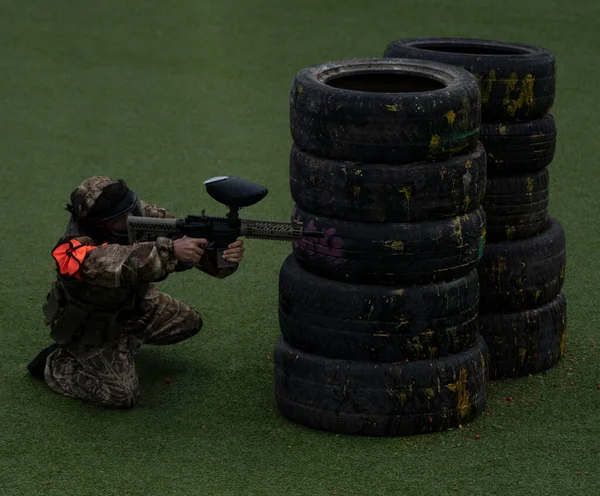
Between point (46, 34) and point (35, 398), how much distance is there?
7.24 m

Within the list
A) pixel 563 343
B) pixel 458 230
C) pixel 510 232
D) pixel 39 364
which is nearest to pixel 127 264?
pixel 39 364

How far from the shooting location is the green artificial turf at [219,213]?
450 centimetres

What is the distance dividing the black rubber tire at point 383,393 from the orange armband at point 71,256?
3.13 feet

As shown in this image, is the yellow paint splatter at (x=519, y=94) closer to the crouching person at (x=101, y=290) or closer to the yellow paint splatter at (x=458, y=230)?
the yellow paint splatter at (x=458, y=230)

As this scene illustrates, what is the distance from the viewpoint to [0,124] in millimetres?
9195

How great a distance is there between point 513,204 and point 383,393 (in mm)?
1151

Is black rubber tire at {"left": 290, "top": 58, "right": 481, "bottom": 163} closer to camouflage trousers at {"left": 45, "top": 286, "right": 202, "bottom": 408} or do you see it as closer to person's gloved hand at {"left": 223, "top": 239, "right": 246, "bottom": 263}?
person's gloved hand at {"left": 223, "top": 239, "right": 246, "bottom": 263}

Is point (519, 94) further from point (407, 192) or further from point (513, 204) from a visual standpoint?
point (407, 192)

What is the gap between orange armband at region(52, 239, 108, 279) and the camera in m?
4.82

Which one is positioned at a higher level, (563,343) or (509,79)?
(509,79)

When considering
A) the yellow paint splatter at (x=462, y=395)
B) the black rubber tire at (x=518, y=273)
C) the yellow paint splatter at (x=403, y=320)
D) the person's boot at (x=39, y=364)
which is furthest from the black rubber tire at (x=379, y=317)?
the person's boot at (x=39, y=364)

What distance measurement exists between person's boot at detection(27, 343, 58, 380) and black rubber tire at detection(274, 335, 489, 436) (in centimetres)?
119

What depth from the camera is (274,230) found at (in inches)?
182

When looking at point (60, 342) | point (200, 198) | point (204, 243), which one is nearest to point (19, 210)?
point (200, 198)
